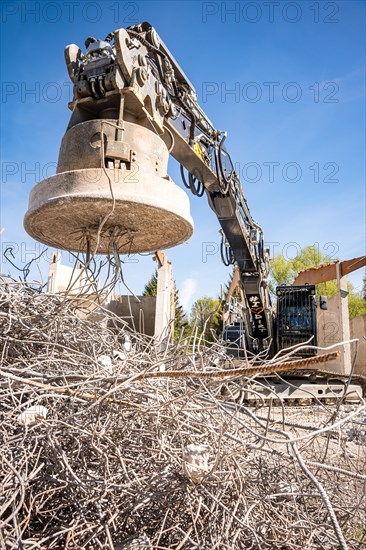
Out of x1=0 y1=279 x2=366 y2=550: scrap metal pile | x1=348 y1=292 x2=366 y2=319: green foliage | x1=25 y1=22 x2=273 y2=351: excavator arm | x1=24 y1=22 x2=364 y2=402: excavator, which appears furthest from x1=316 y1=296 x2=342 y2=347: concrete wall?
x1=348 y1=292 x2=366 y2=319: green foliage

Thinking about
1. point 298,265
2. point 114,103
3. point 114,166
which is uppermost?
point 298,265

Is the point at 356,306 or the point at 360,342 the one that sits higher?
the point at 356,306

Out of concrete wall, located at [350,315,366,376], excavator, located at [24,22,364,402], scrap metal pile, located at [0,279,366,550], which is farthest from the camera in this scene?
concrete wall, located at [350,315,366,376]

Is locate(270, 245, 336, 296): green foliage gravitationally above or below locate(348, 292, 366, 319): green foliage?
above

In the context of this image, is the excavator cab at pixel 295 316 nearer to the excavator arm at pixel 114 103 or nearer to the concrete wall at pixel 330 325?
the concrete wall at pixel 330 325

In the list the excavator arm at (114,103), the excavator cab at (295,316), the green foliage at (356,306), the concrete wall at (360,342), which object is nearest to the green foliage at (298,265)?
the green foliage at (356,306)

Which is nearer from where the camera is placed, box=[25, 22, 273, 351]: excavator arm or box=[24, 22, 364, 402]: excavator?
box=[24, 22, 364, 402]: excavator

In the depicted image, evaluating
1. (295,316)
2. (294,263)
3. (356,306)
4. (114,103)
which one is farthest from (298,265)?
(114,103)

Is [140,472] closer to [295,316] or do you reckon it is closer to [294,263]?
[295,316]

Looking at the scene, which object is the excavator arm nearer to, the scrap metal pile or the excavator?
the excavator

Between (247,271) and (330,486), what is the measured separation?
664 centimetres

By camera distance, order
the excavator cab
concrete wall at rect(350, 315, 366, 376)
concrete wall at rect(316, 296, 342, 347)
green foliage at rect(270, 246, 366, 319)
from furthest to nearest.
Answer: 1. green foliage at rect(270, 246, 366, 319)
2. concrete wall at rect(350, 315, 366, 376)
3. concrete wall at rect(316, 296, 342, 347)
4. the excavator cab

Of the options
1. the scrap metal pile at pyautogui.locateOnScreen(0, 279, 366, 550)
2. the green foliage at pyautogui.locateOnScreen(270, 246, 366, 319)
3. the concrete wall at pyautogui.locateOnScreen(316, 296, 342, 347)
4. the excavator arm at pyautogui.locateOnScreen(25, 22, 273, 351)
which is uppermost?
the green foliage at pyautogui.locateOnScreen(270, 246, 366, 319)

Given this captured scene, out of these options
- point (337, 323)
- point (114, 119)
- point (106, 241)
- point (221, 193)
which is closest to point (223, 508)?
point (106, 241)
